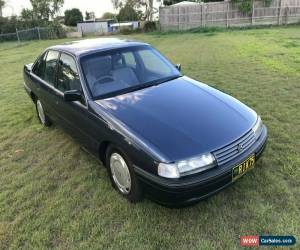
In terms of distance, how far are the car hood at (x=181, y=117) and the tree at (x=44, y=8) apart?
3535 centimetres

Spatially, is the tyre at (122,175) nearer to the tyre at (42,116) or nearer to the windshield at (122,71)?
the windshield at (122,71)

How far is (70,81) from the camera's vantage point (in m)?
3.97

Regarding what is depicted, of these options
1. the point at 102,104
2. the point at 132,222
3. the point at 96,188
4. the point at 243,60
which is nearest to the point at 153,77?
the point at 102,104

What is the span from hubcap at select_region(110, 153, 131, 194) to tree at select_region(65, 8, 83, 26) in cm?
5176

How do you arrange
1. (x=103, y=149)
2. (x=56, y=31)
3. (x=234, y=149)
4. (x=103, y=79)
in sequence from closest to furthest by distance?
(x=234, y=149), (x=103, y=149), (x=103, y=79), (x=56, y=31)

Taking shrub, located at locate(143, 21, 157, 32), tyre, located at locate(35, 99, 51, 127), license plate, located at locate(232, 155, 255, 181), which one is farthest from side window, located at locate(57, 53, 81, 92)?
shrub, located at locate(143, 21, 157, 32)

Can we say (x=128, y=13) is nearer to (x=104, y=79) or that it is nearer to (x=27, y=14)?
(x=27, y=14)

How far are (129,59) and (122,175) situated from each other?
5.62ft

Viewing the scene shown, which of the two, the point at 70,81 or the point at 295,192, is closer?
A: the point at 295,192

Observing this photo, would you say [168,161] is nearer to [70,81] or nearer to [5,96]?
[70,81]

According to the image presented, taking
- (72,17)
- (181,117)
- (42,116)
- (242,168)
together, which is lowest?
(42,116)

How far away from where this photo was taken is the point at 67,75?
4078 mm

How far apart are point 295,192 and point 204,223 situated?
1.07 m

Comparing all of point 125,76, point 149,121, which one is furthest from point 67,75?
point 149,121
